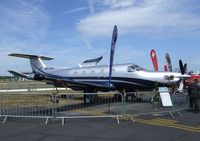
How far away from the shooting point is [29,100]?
761 inches

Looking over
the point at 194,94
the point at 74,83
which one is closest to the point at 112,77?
the point at 74,83

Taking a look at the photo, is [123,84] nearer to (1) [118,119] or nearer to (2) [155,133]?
(1) [118,119]

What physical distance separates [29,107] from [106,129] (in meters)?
7.04

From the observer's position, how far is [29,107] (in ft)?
55.5

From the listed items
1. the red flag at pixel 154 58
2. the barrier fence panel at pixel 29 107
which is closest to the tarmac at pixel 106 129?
the barrier fence panel at pixel 29 107

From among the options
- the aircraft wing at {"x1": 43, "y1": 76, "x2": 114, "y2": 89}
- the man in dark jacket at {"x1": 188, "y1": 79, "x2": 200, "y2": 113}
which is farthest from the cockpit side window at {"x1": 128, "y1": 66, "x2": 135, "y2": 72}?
the man in dark jacket at {"x1": 188, "y1": 79, "x2": 200, "y2": 113}

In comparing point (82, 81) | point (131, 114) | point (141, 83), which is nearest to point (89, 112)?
point (131, 114)

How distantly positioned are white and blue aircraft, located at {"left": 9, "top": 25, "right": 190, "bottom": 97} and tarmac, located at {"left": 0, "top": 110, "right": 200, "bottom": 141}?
6658 millimetres

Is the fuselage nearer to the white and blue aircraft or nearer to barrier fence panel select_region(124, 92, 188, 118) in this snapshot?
the white and blue aircraft

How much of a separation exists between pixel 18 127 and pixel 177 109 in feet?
25.6

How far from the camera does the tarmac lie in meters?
9.62

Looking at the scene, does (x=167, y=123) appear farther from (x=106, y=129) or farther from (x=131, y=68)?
(x=131, y=68)

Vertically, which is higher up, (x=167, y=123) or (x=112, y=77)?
(x=112, y=77)

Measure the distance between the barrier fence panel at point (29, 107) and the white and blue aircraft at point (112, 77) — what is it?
4.81m
